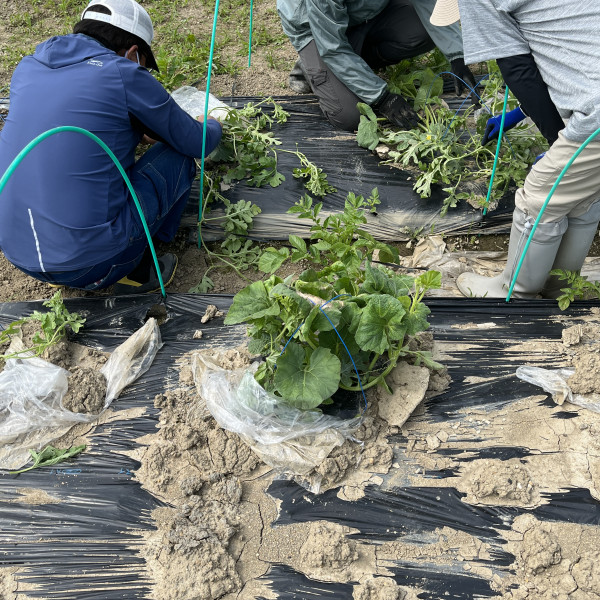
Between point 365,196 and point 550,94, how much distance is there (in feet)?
3.75

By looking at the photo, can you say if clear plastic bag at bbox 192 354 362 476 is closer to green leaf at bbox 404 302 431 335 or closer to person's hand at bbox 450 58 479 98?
green leaf at bbox 404 302 431 335

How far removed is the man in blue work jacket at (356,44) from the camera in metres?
3.09

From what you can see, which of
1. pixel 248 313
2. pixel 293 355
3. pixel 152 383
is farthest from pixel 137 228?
pixel 293 355

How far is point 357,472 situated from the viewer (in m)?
1.79

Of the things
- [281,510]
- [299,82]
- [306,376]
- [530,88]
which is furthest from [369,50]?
[281,510]

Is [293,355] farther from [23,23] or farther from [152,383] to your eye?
[23,23]

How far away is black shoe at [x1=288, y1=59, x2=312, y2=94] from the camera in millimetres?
3609

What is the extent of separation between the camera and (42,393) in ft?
6.51

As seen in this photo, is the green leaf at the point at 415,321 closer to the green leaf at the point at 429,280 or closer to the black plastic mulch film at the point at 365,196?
the green leaf at the point at 429,280

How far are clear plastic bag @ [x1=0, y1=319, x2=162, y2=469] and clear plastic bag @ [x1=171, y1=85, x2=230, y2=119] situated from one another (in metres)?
1.49

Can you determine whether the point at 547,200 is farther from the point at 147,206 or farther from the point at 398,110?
the point at 147,206

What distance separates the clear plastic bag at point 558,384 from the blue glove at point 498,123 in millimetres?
1379

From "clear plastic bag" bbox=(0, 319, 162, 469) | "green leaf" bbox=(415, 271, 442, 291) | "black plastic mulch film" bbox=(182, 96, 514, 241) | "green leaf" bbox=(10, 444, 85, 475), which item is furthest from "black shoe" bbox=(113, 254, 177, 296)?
"green leaf" bbox=(415, 271, 442, 291)

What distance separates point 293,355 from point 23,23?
431cm
